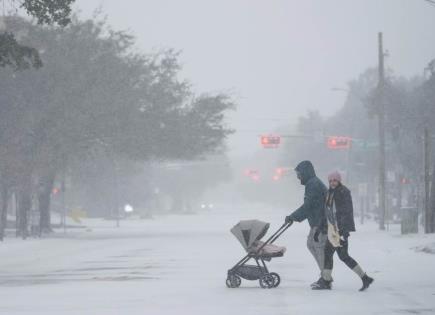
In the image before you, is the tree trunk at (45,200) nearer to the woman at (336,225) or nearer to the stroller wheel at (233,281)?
the stroller wheel at (233,281)

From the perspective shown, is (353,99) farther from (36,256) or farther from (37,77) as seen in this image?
(36,256)

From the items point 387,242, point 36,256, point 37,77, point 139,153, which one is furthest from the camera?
point 139,153

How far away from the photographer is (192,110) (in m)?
58.2

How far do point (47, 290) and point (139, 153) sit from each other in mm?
36894

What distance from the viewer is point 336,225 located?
18.7 metres

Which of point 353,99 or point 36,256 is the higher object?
point 353,99

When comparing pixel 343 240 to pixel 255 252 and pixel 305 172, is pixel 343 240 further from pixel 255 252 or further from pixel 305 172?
pixel 255 252

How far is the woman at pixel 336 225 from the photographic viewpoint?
1856 centimetres

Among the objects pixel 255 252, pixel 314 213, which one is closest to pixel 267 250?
pixel 255 252

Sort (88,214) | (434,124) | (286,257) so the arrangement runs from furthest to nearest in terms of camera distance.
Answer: (88,214)
(434,124)
(286,257)

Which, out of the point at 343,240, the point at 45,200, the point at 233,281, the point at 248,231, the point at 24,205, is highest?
the point at 45,200

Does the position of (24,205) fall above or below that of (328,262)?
above

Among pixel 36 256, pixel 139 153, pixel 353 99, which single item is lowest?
pixel 36 256

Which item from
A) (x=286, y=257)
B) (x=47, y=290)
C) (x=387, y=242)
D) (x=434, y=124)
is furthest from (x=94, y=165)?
(x=47, y=290)
